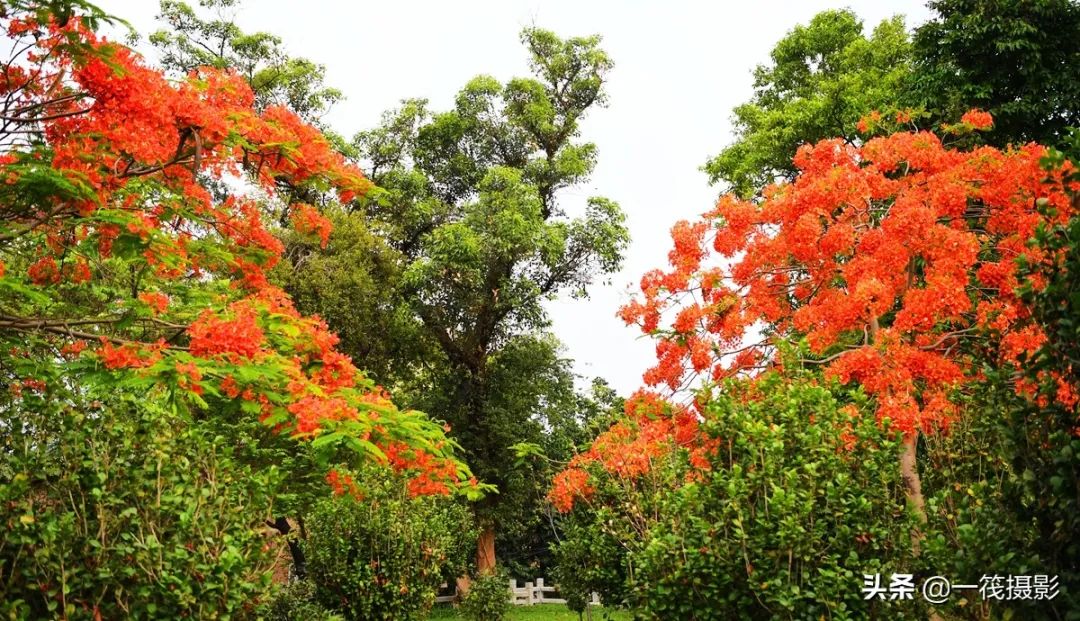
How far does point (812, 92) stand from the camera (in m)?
23.6

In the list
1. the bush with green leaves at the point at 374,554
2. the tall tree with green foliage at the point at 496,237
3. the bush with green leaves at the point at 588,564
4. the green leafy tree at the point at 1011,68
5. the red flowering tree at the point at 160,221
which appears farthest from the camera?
the tall tree with green foliage at the point at 496,237

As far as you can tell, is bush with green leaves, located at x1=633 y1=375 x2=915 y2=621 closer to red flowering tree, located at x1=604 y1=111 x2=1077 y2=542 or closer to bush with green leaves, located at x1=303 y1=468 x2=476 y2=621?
red flowering tree, located at x1=604 y1=111 x2=1077 y2=542

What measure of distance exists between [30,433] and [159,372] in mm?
1297

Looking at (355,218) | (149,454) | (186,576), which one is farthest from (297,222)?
(355,218)

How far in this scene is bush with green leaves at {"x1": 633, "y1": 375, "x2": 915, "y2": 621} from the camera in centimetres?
488

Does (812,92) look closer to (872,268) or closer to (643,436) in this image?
(872,268)

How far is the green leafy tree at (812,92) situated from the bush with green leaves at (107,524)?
16829mm

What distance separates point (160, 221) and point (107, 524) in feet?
12.7

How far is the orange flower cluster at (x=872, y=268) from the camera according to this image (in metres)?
8.67

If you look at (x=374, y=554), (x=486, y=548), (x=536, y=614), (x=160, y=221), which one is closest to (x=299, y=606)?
(x=374, y=554)

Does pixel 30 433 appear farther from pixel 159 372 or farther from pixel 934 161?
pixel 934 161

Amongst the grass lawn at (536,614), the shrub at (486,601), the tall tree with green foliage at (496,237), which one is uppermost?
the tall tree with green foliage at (496,237)

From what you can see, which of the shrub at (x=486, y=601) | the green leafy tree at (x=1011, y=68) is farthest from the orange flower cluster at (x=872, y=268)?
the shrub at (x=486, y=601)

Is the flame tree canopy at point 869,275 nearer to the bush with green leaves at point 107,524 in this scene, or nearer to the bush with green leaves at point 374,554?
the bush with green leaves at point 374,554
